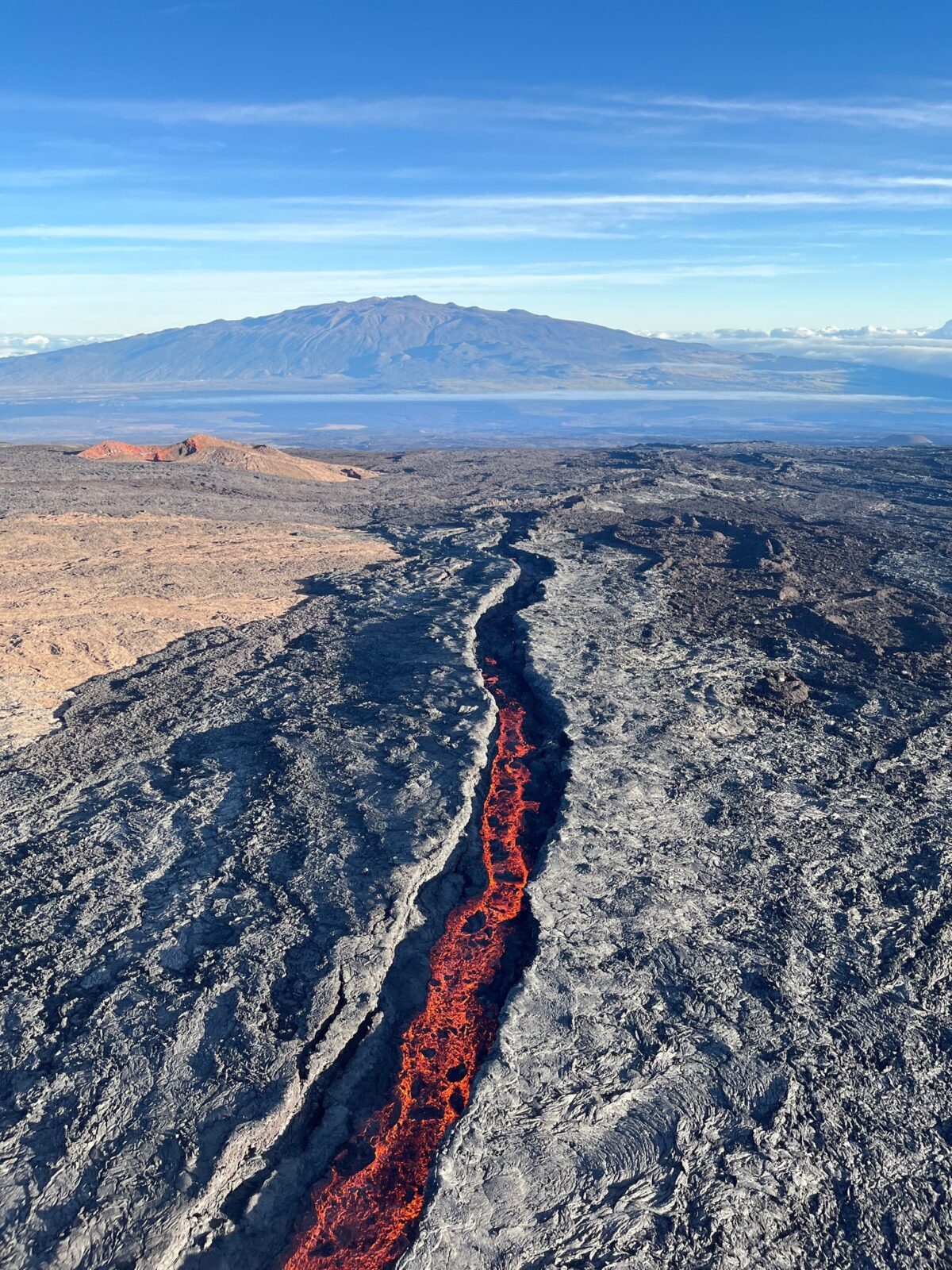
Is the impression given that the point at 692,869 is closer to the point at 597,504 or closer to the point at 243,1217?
the point at 243,1217

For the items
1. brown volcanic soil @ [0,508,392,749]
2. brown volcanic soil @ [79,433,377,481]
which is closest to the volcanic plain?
brown volcanic soil @ [0,508,392,749]

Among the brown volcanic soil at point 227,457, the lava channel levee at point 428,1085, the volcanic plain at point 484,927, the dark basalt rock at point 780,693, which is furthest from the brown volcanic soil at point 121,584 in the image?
the brown volcanic soil at point 227,457

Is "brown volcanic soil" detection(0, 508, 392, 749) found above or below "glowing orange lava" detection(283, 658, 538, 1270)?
above

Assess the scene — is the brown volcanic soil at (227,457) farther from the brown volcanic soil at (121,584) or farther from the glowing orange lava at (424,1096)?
the glowing orange lava at (424,1096)

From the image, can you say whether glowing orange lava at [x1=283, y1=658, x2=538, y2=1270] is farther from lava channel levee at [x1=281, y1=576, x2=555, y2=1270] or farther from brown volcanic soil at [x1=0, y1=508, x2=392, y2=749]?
brown volcanic soil at [x1=0, y1=508, x2=392, y2=749]

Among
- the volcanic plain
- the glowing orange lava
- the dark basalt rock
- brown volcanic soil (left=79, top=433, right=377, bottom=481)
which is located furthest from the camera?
brown volcanic soil (left=79, top=433, right=377, bottom=481)

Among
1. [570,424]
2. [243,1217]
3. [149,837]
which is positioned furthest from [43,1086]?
[570,424]

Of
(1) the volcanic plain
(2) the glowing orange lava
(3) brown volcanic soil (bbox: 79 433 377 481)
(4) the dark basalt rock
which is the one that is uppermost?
(3) brown volcanic soil (bbox: 79 433 377 481)
